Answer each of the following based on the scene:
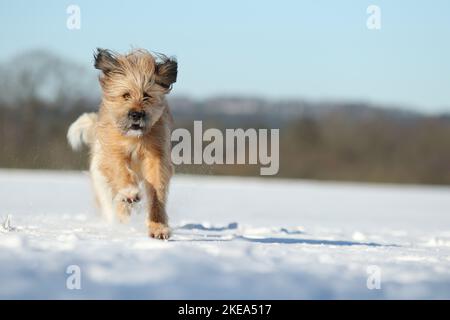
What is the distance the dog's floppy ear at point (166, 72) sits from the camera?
20.3 feet

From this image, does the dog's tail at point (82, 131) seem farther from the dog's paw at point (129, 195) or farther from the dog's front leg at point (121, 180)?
the dog's paw at point (129, 195)

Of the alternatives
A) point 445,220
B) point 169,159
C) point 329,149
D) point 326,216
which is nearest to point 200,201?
point 326,216

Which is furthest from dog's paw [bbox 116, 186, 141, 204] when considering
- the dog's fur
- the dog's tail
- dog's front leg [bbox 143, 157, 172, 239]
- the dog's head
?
the dog's tail

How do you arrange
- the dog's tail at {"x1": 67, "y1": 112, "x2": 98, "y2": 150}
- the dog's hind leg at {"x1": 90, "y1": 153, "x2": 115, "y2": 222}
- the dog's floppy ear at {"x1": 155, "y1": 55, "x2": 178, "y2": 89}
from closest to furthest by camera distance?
1. the dog's floppy ear at {"x1": 155, "y1": 55, "x2": 178, "y2": 89}
2. the dog's hind leg at {"x1": 90, "y1": 153, "x2": 115, "y2": 222}
3. the dog's tail at {"x1": 67, "y1": 112, "x2": 98, "y2": 150}

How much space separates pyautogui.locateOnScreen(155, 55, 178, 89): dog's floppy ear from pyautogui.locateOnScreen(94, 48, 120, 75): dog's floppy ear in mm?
378

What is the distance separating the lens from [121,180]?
19.0 ft

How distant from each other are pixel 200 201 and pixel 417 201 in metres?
6.92

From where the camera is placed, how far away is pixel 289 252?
4723 mm

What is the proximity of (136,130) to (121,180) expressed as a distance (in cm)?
44

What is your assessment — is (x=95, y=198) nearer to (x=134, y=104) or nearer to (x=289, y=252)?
(x=134, y=104)

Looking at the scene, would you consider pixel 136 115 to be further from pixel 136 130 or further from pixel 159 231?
pixel 159 231

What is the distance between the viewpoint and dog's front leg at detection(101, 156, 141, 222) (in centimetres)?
559

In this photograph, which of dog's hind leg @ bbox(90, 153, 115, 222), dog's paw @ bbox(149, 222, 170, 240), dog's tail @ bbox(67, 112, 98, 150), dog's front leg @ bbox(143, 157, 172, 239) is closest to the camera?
dog's paw @ bbox(149, 222, 170, 240)

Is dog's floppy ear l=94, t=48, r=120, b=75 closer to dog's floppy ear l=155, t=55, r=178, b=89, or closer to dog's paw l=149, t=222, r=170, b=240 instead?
dog's floppy ear l=155, t=55, r=178, b=89
